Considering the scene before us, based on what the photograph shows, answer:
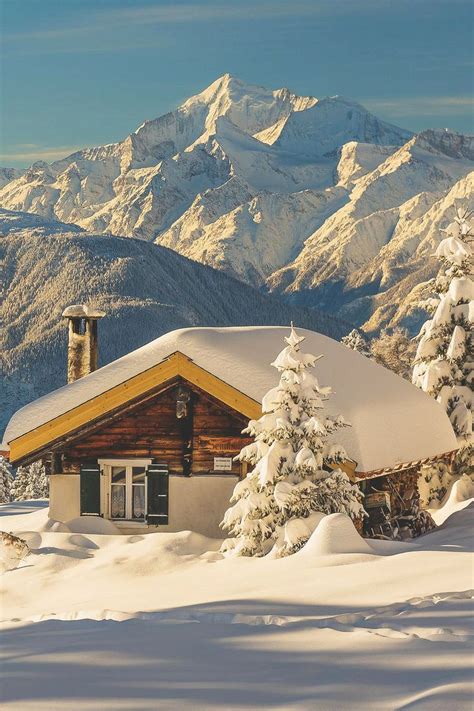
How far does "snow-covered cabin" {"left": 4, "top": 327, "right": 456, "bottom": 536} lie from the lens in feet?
→ 65.4

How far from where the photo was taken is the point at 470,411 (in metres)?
24.8

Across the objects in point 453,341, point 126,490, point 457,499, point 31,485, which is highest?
point 453,341

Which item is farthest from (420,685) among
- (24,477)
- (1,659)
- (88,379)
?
(24,477)

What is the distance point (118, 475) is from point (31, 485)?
51.7 metres

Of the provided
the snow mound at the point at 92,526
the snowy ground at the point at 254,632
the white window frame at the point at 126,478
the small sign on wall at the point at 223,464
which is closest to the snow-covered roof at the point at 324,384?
the white window frame at the point at 126,478

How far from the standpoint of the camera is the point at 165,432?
2036 cm

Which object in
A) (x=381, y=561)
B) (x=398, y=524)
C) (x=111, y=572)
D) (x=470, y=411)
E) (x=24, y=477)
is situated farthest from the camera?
(x=24, y=477)

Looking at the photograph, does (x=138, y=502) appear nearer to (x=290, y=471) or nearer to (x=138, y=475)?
(x=138, y=475)

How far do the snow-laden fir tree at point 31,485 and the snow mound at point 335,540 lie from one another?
51.9 meters

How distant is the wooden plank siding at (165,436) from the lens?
2002 centimetres

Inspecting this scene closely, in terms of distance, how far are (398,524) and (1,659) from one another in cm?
1215

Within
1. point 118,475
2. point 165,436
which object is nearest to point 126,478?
point 118,475

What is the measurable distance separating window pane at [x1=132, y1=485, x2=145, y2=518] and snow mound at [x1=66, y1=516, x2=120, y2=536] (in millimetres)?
557

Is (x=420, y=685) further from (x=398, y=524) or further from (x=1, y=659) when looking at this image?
(x=398, y=524)
